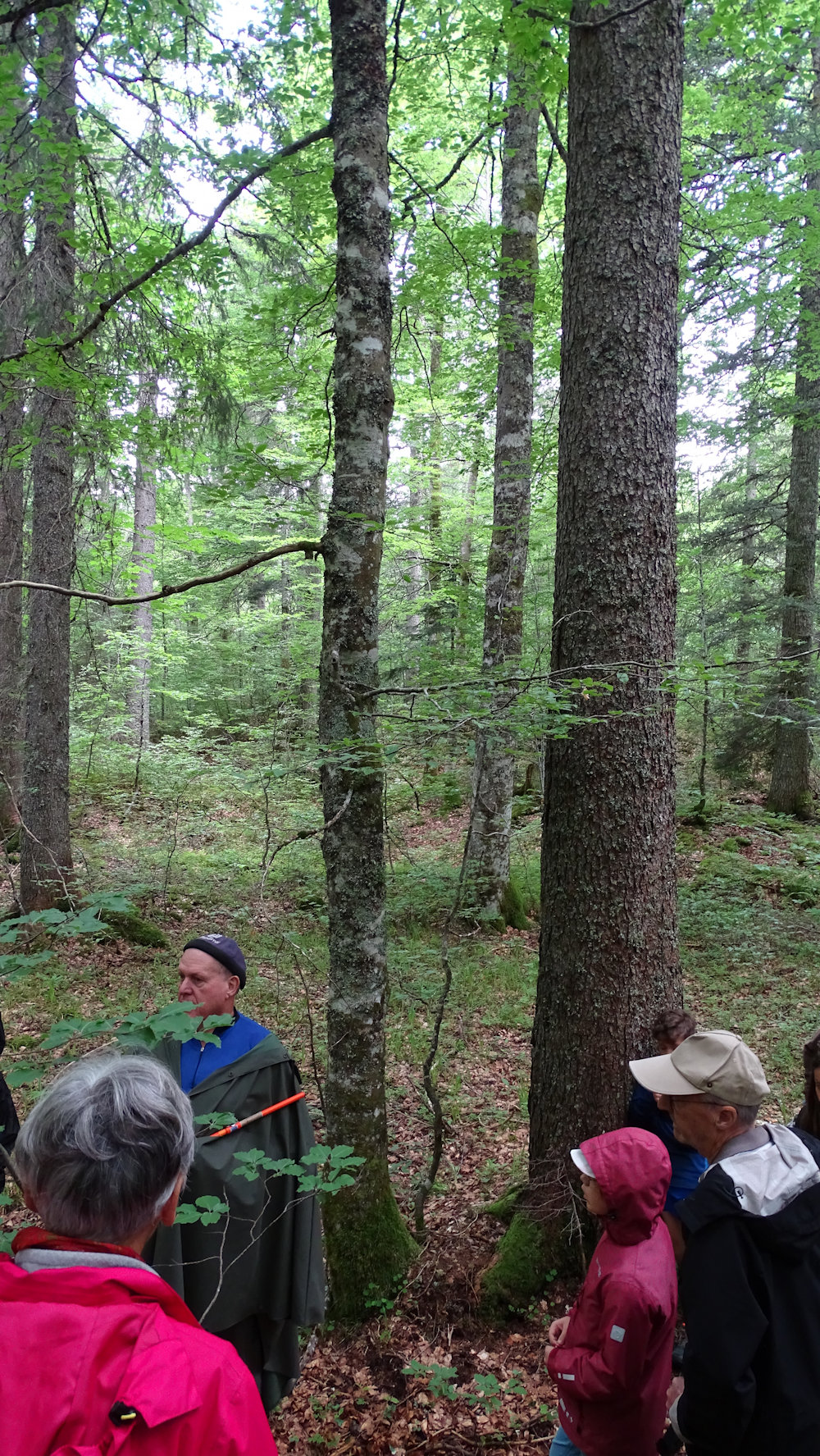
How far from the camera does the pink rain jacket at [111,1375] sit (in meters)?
1.04

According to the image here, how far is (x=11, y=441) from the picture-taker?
6.38 m

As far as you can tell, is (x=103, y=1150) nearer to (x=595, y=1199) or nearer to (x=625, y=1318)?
(x=595, y=1199)

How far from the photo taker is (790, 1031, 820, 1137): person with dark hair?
2.83 m

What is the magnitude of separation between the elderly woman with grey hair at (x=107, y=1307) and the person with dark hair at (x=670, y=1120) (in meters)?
2.26

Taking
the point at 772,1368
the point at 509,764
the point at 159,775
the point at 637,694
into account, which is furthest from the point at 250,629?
the point at 772,1368

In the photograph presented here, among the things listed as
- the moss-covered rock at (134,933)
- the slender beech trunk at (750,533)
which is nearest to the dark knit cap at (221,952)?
the moss-covered rock at (134,933)

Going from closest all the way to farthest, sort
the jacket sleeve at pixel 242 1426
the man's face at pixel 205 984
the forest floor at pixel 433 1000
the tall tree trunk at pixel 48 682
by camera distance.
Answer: the jacket sleeve at pixel 242 1426 < the man's face at pixel 205 984 < the forest floor at pixel 433 1000 < the tall tree trunk at pixel 48 682

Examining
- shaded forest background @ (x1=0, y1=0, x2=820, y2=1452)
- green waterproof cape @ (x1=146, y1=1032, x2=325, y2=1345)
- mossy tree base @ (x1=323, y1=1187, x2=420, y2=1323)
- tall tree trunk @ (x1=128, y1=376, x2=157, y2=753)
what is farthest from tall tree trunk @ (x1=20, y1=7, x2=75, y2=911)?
green waterproof cape @ (x1=146, y1=1032, x2=325, y2=1345)

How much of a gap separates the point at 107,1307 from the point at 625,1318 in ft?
5.81

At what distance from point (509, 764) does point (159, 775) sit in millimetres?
6765

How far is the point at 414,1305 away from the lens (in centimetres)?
369

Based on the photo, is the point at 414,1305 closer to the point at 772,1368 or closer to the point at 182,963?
the point at 182,963

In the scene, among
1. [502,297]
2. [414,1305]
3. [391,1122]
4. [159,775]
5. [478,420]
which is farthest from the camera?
[159,775]

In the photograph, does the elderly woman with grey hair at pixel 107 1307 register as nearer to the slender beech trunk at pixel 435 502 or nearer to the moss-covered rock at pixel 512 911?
the slender beech trunk at pixel 435 502
